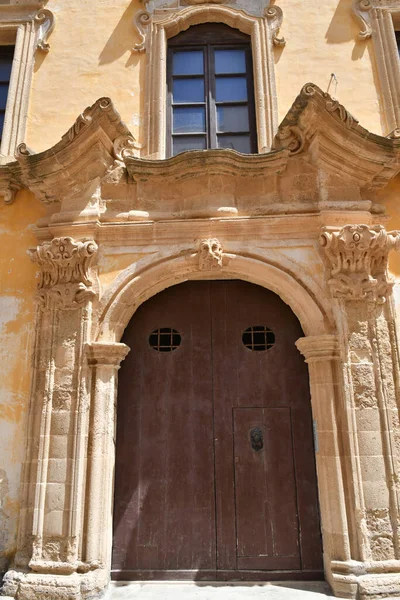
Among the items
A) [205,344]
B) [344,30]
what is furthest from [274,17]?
[205,344]

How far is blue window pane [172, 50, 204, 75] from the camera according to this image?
18.6 feet

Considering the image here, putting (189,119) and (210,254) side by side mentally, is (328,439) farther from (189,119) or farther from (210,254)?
(189,119)

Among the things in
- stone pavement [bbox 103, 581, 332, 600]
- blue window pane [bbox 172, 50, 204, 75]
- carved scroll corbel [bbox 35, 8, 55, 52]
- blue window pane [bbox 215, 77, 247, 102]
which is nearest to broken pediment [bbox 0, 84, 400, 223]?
blue window pane [bbox 215, 77, 247, 102]

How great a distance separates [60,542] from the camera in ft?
12.9

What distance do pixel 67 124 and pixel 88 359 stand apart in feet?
9.38

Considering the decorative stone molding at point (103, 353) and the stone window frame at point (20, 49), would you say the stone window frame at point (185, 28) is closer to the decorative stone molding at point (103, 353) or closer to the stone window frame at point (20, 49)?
the stone window frame at point (20, 49)

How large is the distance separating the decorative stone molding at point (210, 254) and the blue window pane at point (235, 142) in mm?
1413

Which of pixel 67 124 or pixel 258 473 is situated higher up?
pixel 67 124

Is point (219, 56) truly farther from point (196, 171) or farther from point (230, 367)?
point (230, 367)

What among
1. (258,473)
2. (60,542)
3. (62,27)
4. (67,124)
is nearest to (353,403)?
(258,473)

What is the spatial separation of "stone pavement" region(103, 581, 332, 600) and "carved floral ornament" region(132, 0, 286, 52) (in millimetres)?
5707

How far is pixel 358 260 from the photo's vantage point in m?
4.41

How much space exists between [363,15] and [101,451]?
5.76 metres

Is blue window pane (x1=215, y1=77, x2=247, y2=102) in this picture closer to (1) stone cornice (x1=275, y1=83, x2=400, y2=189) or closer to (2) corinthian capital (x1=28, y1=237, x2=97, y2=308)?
(1) stone cornice (x1=275, y1=83, x2=400, y2=189)
